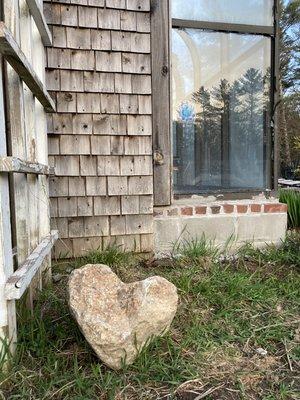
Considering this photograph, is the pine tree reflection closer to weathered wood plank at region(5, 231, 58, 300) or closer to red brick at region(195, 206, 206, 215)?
red brick at region(195, 206, 206, 215)

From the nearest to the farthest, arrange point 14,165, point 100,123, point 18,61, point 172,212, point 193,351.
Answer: point 14,165, point 18,61, point 193,351, point 100,123, point 172,212

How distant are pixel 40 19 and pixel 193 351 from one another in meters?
1.81

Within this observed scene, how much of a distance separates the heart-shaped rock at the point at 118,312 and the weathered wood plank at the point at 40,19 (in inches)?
50.5

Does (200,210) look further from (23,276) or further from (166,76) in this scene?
(23,276)

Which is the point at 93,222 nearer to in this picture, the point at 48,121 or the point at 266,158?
the point at 48,121

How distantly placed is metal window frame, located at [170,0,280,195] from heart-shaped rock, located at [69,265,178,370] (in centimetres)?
144

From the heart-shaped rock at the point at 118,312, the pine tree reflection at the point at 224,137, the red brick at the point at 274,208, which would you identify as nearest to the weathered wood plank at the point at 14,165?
the heart-shaped rock at the point at 118,312

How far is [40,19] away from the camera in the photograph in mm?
1838

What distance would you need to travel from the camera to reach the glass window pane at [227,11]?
2.52 m

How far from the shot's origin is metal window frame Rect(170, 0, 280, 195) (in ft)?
8.39

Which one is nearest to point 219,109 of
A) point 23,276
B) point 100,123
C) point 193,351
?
point 100,123

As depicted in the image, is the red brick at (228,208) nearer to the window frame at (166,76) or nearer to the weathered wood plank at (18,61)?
the window frame at (166,76)

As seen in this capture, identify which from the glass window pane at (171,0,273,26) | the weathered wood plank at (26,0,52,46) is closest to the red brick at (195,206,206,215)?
the glass window pane at (171,0,273,26)

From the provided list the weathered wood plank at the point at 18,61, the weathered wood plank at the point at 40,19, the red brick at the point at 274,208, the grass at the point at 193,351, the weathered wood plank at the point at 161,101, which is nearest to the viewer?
the weathered wood plank at the point at 18,61
